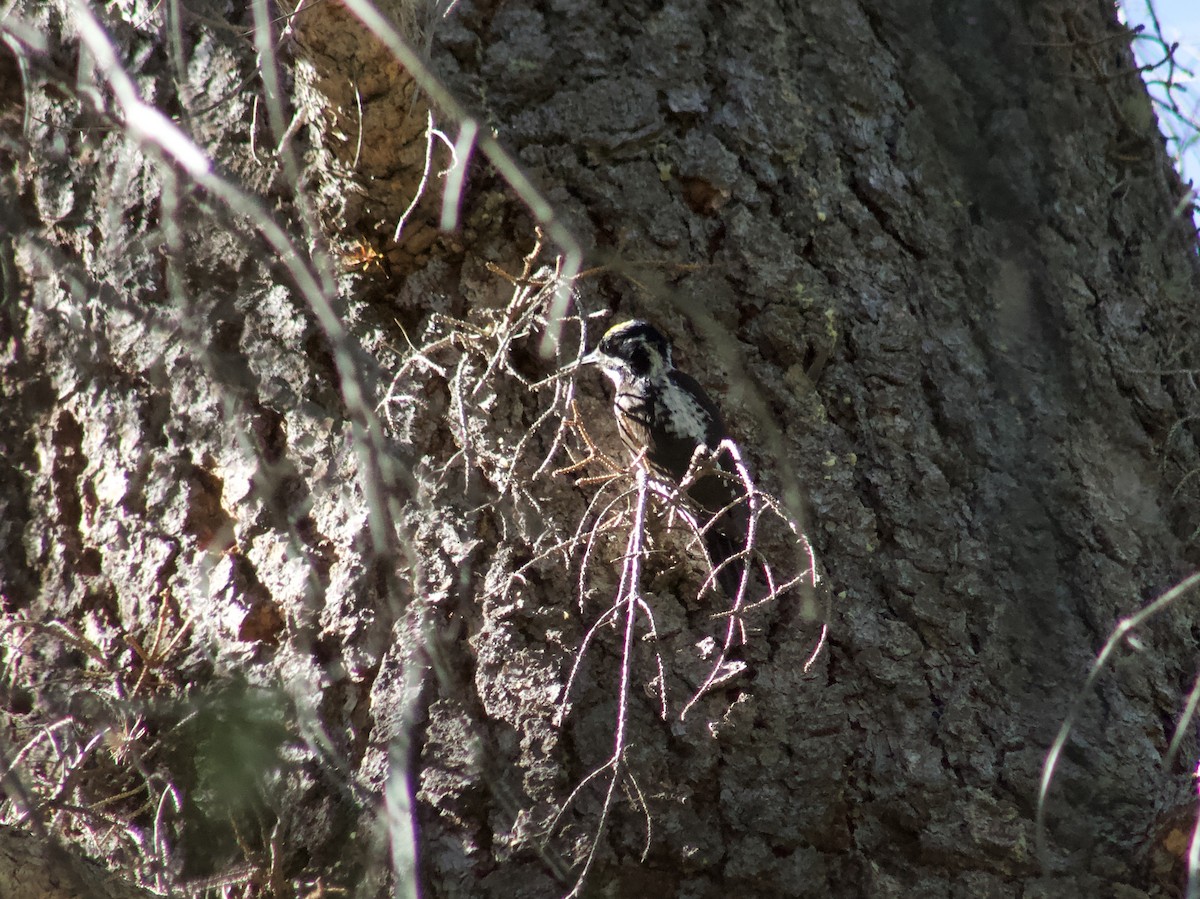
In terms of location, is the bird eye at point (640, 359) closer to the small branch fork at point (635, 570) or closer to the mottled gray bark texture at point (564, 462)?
the mottled gray bark texture at point (564, 462)

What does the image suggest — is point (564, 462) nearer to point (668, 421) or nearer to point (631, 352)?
point (631, 352)

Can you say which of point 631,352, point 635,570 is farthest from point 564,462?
point 635,570

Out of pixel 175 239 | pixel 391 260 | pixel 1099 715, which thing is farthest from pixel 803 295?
pixel 175 239

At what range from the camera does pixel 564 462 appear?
7.32 feet

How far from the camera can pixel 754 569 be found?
2211mm

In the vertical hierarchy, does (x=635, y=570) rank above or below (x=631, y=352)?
below

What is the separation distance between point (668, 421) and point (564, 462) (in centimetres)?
55

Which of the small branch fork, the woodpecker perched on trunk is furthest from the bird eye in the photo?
the small branch fork

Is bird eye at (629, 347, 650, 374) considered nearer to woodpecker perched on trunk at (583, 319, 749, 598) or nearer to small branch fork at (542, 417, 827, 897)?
woodpecker perched on trunk at (583, 319, 749, 598)

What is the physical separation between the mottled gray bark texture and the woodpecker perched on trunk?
2.9 inches

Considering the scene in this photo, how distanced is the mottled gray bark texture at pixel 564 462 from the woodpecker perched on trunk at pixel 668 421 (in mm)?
74

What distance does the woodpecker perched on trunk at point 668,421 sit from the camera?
7.12 ft

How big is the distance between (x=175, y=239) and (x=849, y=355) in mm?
1531

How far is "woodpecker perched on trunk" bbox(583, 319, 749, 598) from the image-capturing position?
217cm
